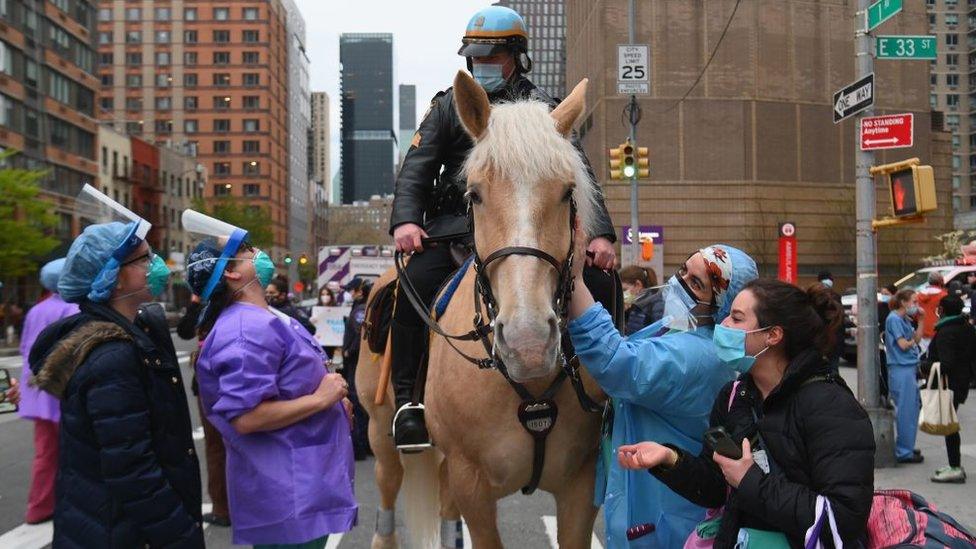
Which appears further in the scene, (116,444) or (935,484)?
(935,484)

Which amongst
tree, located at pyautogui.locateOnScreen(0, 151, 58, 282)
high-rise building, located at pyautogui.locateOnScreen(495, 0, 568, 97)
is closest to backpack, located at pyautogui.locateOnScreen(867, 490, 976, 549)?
tree, located at pyautogui.locateOnScreen(0, 151, 58, 282)

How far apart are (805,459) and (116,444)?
2396mm

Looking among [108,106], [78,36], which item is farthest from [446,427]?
[108,106]

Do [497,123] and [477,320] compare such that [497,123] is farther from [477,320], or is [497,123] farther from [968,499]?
[968,499]

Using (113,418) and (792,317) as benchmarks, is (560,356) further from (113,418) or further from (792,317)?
(113,418)

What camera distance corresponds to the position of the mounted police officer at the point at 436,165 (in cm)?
428

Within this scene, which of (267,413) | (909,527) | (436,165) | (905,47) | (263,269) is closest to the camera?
(909,527)

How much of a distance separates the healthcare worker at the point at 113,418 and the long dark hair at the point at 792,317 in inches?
90.1

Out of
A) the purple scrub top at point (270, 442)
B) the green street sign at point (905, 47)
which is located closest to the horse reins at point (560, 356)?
the purple scrub top at point (270, 442)

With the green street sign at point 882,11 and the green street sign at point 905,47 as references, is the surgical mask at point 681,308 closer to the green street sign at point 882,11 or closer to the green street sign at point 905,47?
the green street sign at point 882,11

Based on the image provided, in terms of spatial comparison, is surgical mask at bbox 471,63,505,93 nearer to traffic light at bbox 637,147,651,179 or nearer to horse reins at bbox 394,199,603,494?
horse reins at bbox 394,199,603,494

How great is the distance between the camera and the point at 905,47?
901cm

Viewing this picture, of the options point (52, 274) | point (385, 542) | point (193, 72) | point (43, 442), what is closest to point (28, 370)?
point (43, 442)

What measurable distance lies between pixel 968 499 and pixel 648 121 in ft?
146
